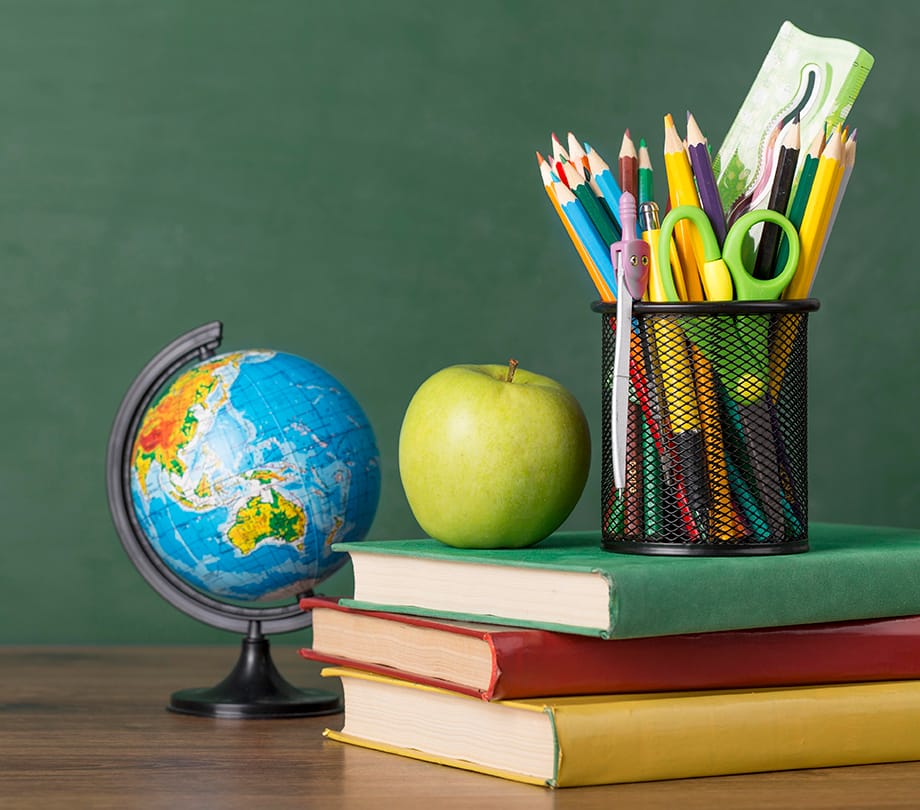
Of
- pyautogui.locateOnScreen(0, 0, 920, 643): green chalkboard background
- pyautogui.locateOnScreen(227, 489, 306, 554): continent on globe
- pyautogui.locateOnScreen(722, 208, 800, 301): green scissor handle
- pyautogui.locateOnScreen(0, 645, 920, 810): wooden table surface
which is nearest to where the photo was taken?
pyautogui.locateOnScreen(0, 645, 920, 810): wooden table surface

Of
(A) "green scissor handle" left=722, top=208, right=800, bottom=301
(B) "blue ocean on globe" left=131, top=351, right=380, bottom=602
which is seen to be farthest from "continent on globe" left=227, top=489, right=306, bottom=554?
(A) "green scissor handle" left=722, top=208, right=800, bottom=301

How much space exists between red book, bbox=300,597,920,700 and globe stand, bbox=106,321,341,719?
0.52ft

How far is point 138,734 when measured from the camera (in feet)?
3.89

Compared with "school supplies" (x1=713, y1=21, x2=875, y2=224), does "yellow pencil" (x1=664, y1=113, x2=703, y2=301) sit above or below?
below

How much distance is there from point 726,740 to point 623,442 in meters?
0.22

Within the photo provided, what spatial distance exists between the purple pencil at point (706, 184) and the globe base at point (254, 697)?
21.4 inches

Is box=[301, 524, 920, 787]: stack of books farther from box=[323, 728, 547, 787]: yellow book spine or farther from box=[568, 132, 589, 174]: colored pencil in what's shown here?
box=[568, 132, 589, 174]: colored pencil

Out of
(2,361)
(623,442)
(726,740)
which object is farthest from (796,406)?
(2,361)

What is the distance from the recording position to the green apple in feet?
3.56

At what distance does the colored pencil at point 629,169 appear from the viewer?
1097 millimetres

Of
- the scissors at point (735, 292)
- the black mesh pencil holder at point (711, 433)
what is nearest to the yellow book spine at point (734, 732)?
the black mesh pencil holder at point (711, 433)

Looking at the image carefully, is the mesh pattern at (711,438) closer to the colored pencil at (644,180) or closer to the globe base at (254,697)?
the colored pencil at (644,180)

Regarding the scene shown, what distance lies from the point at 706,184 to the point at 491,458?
256mm

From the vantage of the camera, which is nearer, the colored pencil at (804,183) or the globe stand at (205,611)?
the colored pencil at (804,183)
